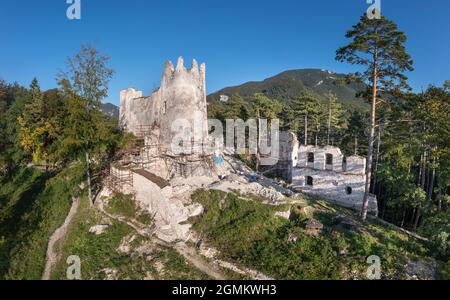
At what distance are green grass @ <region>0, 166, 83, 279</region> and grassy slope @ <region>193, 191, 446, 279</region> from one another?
32.4ft

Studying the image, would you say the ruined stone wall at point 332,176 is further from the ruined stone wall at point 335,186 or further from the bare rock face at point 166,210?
the bare rock face at point 166,210

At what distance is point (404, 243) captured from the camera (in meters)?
15.9

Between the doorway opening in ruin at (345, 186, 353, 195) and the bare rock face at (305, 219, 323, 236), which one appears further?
the doorway opening in ruin at (345, 186, 353, 195)

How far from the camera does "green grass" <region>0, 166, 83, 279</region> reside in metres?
15.6

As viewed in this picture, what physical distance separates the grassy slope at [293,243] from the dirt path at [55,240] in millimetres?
8091

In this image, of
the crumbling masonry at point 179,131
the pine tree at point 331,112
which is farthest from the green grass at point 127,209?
the pine tree at point 331,112

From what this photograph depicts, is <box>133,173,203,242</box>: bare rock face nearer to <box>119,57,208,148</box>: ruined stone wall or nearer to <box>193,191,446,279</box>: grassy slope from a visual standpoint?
<box>193,191,446,279</box>: grassy slope

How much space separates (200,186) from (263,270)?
8.59 m


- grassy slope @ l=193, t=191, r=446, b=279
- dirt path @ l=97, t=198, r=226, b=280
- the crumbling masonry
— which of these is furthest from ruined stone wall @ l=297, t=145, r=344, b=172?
dirt path @ l=97, t=198, r=226, b=280

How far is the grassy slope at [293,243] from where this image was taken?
13.1 m

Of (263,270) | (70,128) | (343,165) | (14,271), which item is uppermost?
(70,128)

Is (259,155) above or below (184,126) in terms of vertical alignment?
below
